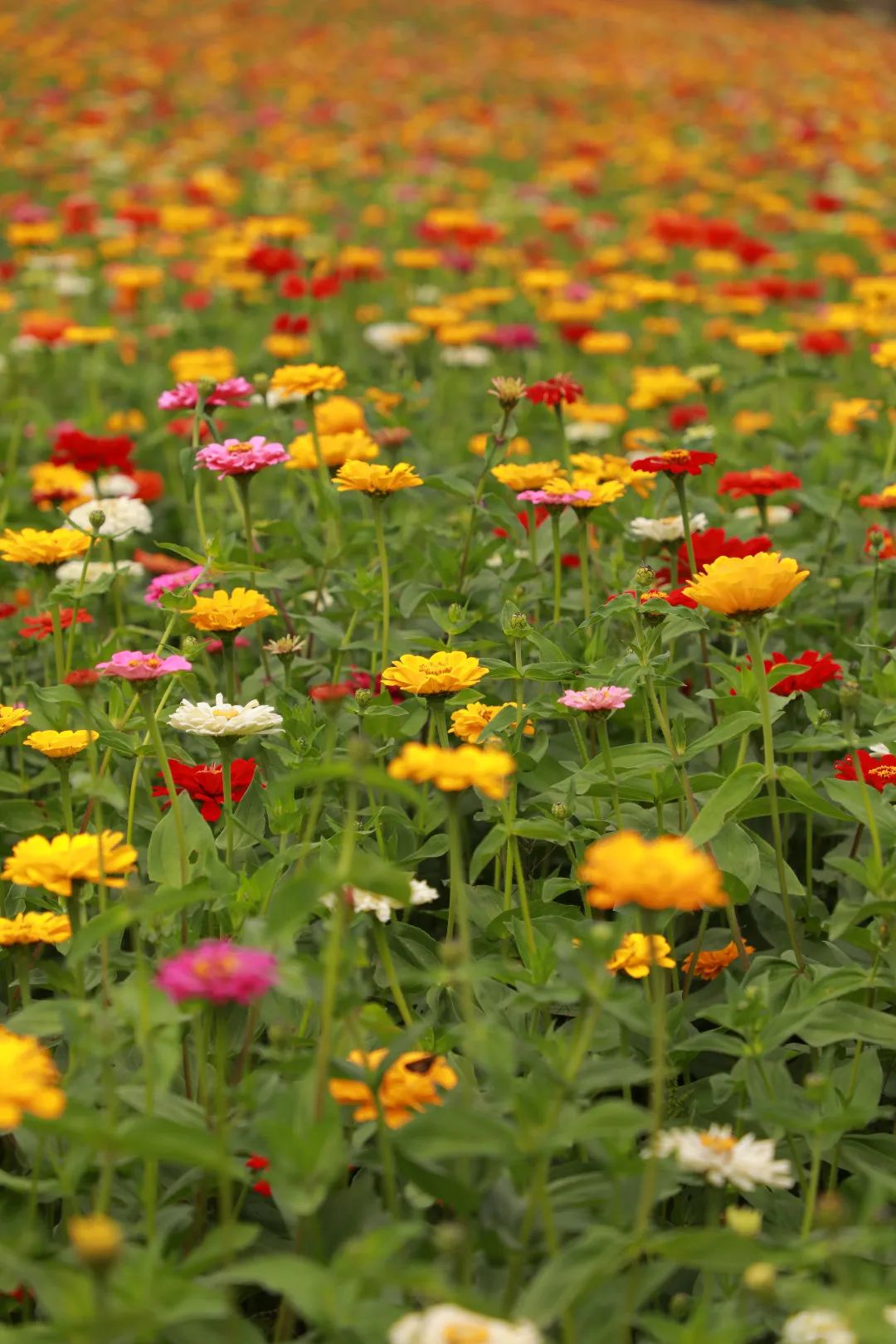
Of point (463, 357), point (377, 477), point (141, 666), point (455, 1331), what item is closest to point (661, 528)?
point (377, 477)

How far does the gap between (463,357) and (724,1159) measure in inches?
113

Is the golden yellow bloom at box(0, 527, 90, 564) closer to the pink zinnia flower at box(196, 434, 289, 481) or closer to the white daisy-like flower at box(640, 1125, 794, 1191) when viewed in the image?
the pink zinnia flower at box(196, 434, 289, 481)

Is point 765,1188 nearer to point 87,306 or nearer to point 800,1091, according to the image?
point 800,1091

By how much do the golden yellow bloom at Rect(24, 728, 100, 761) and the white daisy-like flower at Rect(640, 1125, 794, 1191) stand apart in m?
0.79

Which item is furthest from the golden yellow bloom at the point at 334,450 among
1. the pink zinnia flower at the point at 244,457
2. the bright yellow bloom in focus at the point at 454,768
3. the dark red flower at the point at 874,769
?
the bright yellow bloom in focus at the point at 454,768

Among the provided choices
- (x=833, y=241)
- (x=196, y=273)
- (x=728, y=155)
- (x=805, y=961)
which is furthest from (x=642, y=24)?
(x=805, y=961)

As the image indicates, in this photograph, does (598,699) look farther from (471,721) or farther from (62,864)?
(62,864)

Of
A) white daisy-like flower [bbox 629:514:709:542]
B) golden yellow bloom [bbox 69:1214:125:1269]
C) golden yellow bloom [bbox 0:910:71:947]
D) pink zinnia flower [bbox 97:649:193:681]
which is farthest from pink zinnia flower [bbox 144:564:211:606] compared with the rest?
golden yellow bloom [bbox 69:1214:125:1269]

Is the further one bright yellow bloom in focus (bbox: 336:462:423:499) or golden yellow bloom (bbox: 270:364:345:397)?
golden yellow bloom (bbox: 270:364:345:397)

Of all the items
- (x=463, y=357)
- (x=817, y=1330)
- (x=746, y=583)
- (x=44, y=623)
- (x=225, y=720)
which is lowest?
(x=463, y=357)

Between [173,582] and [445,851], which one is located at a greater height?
[173,582]

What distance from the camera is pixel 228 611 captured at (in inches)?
70.2

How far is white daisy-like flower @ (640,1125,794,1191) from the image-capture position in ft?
3.97

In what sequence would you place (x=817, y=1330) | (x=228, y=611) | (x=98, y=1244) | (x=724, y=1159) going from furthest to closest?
(x=228, y=611) → (x=724, y=1159) → (x=817, y=1330) → (x=98, y=1244)
